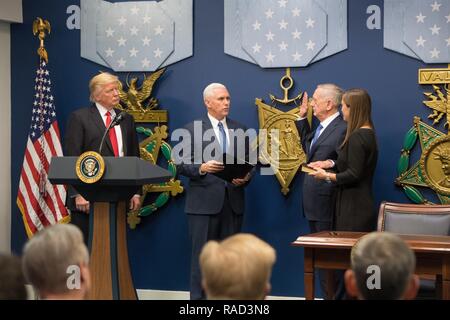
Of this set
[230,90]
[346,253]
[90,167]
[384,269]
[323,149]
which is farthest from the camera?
[230,90]

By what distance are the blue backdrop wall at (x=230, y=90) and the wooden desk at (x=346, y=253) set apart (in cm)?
147

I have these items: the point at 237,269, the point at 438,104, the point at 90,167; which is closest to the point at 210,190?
the point at 90,167

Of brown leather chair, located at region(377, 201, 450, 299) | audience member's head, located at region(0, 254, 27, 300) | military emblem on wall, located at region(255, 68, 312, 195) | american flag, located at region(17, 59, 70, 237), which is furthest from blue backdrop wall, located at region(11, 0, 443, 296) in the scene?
audience member's head, located at region(0, 254, 27, 300)

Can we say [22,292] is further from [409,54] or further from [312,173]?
[409,54]

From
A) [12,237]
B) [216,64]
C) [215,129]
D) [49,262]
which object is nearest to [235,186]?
[215,129]

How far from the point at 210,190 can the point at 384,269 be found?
10.5 ft

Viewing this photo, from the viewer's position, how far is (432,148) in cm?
550

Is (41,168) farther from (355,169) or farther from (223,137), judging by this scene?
(355,169)

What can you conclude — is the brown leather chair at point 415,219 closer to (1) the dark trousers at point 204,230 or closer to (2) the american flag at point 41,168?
(1) the dark trousers at point 204,230

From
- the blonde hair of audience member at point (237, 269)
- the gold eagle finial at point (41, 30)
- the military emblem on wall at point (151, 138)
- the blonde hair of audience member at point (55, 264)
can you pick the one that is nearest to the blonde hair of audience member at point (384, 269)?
the blonde hair of audience member at point (237, 269)

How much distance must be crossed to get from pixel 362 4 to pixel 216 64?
129cm

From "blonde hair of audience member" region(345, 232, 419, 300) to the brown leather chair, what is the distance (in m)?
2.68

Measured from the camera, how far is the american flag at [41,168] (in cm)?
629

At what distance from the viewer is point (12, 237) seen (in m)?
6.73
